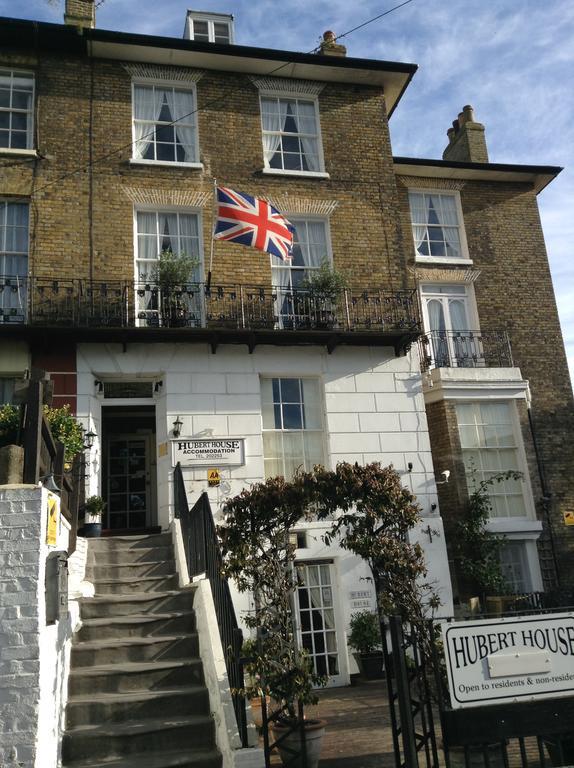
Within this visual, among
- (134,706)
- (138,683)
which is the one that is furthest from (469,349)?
(134,706)

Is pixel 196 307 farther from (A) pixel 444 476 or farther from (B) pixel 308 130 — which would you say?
(A) pixel 444 476

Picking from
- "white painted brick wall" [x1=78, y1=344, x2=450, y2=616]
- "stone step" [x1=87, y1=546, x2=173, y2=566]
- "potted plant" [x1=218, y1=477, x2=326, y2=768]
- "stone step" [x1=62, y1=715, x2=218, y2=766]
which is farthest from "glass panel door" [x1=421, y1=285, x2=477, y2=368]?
"stone step" [x1=62, y1=715, x2=218, y2=766]

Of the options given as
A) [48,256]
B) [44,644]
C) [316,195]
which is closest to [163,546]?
[44,644]

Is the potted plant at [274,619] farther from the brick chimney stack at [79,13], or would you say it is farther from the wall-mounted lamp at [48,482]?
the brick chimney stack at [79,13]

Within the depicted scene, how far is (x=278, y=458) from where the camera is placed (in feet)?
41.2

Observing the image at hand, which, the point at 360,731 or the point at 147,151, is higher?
the point at 147,151

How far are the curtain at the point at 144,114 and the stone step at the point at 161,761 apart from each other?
1088cm

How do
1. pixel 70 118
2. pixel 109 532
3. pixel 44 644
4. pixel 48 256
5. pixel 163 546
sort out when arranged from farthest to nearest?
1. pixel 70 118
2. pixel 48 256
3. pixel 109 532
4. pixel 163 546
5. pixel 44 644

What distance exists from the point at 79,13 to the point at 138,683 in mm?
13145

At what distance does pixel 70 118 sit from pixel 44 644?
1107cm

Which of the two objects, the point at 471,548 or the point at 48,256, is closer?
the point at 48,256

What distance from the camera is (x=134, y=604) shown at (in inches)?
312

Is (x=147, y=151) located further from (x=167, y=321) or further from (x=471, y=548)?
(x=471, y=548)

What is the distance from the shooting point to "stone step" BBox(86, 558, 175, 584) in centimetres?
886
